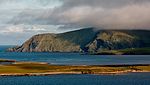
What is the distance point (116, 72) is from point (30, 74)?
139 ft

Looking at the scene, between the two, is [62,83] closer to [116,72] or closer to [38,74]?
[38,74]

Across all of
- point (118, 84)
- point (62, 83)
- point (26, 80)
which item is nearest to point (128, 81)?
point (118, 84)

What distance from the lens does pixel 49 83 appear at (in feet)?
472

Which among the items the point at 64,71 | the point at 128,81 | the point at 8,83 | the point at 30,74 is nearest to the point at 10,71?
the point at 30,74

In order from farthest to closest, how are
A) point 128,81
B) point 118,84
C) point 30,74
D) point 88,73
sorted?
1. point 88,73
2. point 30,74
3. point 128,81
4. point 118,84

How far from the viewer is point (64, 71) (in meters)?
193

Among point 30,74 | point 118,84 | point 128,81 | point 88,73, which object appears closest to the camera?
point 118,84

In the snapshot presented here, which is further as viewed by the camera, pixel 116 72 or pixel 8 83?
pixel 116 72

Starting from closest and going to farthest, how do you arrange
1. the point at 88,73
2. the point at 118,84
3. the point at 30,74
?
1. the point at 118,84
2. the point at 30,74
3. the point at 88,73

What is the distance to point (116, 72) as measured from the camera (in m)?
195

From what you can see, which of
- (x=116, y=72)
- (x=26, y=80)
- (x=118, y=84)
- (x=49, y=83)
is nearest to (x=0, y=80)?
(x=26, y=80)

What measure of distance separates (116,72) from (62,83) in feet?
181

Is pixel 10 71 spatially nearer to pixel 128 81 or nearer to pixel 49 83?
pixel 49 83

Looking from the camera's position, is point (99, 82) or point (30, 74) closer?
point (99, 82)
